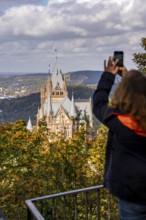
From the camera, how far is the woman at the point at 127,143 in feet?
8.87

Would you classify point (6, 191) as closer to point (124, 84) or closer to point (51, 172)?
point (51, 172)

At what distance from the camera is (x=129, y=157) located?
2830mm

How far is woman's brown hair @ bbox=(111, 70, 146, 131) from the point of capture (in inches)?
106

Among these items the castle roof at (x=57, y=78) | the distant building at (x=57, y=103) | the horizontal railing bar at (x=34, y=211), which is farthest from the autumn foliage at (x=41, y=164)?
the castle roof at (x=57, y=78)

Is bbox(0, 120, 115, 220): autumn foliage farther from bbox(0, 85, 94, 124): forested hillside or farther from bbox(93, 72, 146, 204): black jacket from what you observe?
bbox(0, 85, 94, 124): forested hillside

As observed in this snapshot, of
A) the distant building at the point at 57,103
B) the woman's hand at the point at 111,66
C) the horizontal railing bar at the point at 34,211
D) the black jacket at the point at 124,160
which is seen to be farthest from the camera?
the distant building at the point at 57,103

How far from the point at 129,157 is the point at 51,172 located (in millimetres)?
11011

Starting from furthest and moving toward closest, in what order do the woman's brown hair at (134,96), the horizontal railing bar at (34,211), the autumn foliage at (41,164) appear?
1. the autumn foliage at (41,164)
2. the horizontal railing bar at (34,211)
3. the woman's brown hair at (134,96)

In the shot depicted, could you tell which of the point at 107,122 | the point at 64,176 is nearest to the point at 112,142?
the point at 107,122

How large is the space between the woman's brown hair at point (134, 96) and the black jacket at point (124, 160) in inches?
3.8

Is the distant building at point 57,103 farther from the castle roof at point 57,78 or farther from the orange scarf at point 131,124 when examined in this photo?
the orange scarf at point 131,124

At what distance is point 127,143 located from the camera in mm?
2797

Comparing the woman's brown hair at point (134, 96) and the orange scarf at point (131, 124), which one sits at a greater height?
the woman's brown hair at point (134, 96)

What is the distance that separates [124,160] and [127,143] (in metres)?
0.13
